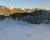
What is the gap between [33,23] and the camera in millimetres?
1006

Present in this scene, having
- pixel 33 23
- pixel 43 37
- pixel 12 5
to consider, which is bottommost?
pixel 43 37

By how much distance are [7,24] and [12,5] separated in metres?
0.16

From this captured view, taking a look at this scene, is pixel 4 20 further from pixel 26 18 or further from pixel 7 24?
pixel 26 18

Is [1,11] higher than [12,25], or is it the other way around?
[1,11]

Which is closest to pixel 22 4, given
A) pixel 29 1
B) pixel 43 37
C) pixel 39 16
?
pixel 29 1

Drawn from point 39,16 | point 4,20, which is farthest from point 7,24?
point 39,16

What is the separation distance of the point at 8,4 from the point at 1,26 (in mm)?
189

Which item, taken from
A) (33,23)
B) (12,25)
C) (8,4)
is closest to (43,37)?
(33,23)

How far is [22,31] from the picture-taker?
3.30 ft

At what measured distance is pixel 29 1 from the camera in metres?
1.01

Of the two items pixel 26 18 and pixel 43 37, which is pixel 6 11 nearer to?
Result: pixel 26 18

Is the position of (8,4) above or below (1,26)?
above

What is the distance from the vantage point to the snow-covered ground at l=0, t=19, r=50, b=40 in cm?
100

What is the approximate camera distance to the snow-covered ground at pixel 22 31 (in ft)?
3.27
